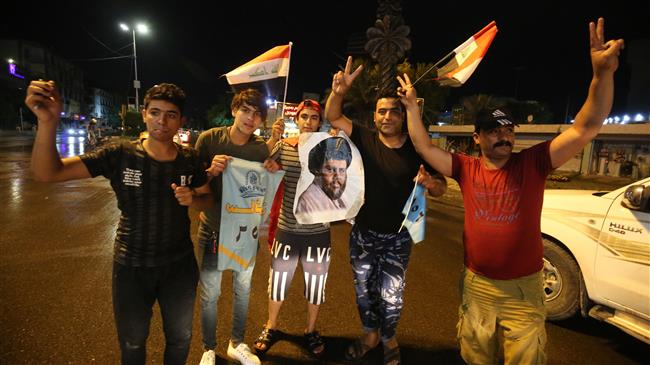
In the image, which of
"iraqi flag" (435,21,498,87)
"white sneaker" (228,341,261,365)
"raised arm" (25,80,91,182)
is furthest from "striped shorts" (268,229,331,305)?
"iraqi flag" (435,21,498,87)

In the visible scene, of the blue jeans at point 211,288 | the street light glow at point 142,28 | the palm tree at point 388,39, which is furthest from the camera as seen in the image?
the street light glow at point 142,28

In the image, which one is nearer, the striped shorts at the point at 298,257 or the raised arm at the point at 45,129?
the raised arm at the point at 45,129

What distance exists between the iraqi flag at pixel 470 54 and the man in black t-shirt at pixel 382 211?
84 cm

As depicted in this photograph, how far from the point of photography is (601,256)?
3.38m

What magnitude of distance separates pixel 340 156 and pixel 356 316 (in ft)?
6.07

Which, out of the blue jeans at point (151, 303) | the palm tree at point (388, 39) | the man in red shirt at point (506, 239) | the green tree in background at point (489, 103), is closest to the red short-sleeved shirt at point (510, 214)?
the man in red shirt at point (506, 239)

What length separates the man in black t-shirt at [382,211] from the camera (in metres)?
2.93

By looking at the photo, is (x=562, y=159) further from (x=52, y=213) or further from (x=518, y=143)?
(x=518, y=143)

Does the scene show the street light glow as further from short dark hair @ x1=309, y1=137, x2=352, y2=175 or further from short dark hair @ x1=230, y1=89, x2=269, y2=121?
short dark hair @ x1=309, y1=137, x2=352, y2=175

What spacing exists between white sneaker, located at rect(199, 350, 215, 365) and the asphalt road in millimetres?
125

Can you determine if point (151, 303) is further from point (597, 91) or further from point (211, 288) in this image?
point (597, 91)

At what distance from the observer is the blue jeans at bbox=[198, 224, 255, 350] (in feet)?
9.22

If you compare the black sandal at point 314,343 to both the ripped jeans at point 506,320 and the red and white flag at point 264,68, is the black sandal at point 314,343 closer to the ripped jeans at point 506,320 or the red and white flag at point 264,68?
the ripped jeans at point 506,320

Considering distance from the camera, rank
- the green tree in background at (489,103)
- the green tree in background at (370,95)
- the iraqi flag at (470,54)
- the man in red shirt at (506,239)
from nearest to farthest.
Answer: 1. the man in red shirt at (506,239)
2. the iraqi flag at (470,54)
3. the green tree in background at (370,95)
4. the green tree in background at (489,103)
